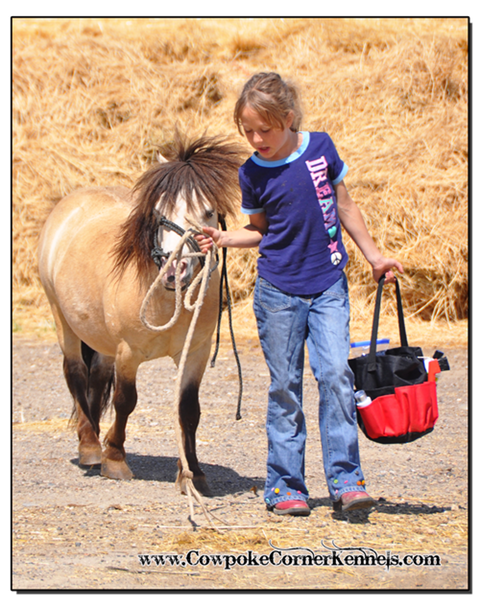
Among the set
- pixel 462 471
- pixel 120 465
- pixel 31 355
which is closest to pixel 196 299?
pixel 120 465

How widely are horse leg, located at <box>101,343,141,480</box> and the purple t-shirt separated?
49.1 inches

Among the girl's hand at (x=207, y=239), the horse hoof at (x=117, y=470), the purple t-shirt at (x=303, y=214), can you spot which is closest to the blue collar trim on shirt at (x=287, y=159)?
the purple t-shirt at (x=303, y=214)

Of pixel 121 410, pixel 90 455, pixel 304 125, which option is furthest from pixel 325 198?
pixel 304 125

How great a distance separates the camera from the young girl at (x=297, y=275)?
136 inches

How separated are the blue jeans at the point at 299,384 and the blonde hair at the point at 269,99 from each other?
785 millimetres

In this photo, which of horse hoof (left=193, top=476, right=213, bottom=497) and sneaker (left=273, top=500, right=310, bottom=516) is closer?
sneaker (left=273, top=500, right=310, bottom=516)

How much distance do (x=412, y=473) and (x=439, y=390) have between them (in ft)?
7.82

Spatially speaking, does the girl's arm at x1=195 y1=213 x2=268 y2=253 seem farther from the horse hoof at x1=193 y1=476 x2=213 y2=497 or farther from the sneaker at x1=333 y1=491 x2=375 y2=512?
the horse hoof at x1=193 y1=476 x2=213 y2=497

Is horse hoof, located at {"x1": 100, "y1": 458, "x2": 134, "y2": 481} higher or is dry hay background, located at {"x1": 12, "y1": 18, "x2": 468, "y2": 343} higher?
dry hay background, located at {"x1": 12, "y1": 18, "x2": 468, "y2": 343}

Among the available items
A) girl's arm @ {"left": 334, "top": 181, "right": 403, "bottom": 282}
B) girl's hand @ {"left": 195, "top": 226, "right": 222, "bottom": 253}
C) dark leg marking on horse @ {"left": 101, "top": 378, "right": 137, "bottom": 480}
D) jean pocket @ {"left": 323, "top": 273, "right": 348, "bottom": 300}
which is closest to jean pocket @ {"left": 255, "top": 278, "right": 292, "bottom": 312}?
jean pocket @ {"left": 323, "top": 273, "right": 348, "bottom": 300}

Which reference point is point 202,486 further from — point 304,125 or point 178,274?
point 304,125

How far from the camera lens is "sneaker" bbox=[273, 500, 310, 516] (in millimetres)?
3537

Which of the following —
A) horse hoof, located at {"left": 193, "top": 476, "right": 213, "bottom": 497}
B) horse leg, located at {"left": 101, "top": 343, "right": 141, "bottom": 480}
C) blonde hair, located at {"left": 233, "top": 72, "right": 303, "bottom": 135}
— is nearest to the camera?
blonde hair, located at {"left": 233, "top": 72, "right": 303, "bottom": 135}

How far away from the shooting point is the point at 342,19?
13.5 meters
